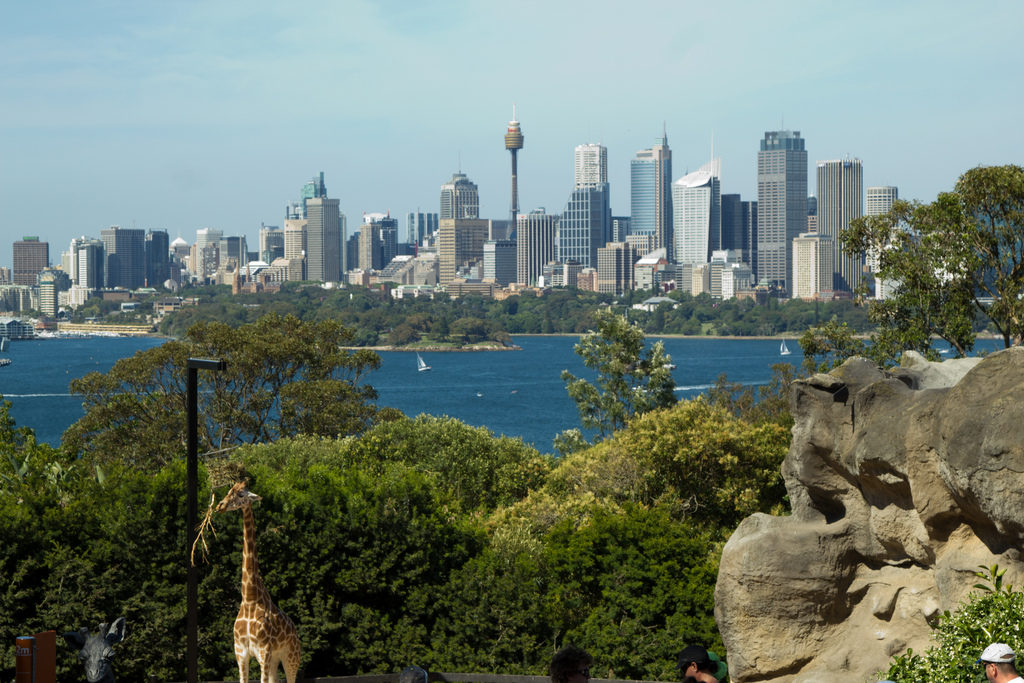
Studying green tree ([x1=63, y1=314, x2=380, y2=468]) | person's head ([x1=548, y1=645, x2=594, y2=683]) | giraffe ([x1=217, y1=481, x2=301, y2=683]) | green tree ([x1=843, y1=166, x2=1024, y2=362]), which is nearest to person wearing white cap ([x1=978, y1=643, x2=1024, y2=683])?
person's head ([x1=548, y1=645, x2=594, y2=683])

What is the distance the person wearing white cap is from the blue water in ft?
148

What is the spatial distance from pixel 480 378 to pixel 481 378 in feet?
0.29

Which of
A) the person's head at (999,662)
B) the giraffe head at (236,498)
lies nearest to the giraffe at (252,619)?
the giraffe head at (236,498)

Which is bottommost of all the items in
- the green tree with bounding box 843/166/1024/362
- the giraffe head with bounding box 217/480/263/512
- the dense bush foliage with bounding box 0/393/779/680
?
the dense bush foliage with bounding box 0/393/779/680

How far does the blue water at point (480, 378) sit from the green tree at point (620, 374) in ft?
80.8

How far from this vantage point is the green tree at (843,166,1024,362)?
1977 cm

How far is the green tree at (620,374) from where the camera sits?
31312 millimetres

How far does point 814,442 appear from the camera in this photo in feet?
38.3

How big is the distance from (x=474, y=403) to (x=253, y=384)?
4973cm

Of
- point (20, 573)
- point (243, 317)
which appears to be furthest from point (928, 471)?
point (243, 317)

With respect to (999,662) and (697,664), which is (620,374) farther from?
(999,662)

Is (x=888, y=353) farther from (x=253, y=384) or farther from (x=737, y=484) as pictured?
(x=253, y=384)

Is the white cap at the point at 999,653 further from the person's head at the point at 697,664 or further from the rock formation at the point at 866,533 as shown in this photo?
the rock formation at the point at 866,533

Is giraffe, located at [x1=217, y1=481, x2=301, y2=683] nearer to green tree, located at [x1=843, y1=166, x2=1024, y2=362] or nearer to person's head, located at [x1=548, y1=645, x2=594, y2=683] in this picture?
person's head, located at [x1=548, y1=645, x2=594, y2=683]
